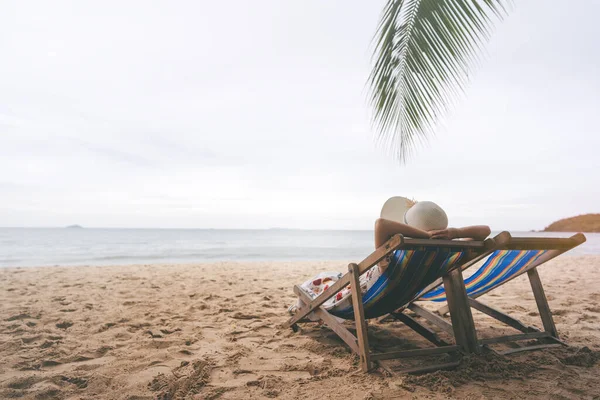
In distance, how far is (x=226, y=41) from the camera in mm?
8328

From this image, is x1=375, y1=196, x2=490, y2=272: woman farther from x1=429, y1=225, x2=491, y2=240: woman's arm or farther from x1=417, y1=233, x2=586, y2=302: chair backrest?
x1=417, y1=233, x2=586, y2=302: chair backrest

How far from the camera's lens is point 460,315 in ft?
7.41

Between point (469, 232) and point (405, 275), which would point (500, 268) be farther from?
point (405, 275)

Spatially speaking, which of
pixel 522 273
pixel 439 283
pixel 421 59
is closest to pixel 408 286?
pixel 439 283

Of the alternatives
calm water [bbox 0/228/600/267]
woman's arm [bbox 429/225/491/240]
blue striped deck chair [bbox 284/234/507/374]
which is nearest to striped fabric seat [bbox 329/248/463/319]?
blue striped deck chair [bbox 284/234/507/374]

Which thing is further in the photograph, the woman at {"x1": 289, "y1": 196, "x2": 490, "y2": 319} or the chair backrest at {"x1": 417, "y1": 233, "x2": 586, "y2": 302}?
the chair backrest at {"x1": 417, "y1": 233, "x2": 586, "y2": 302}

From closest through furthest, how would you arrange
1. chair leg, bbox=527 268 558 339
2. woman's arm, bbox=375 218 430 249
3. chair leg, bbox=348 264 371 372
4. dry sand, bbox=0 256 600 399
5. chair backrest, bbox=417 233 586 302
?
dry sand, bbox=0 256 600 399
woman's arm, bbox=375 218 430 249
chair leg, bbox=348 264 371 372
chair backrest, bbox=417 233 586 302
chair leg, bbox=527 268 558 339

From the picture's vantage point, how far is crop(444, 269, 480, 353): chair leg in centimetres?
222

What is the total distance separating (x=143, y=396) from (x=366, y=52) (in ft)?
8.29

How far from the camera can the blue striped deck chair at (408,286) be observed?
1857 mm

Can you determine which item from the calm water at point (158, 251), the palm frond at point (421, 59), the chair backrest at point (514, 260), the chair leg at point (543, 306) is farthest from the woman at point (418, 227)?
the calm water at point (158, 251)

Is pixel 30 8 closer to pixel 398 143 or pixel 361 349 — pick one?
pixel 398 143

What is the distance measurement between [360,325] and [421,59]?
1758 millimetres

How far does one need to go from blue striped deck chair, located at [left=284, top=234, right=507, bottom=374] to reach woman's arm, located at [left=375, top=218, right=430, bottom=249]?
0.08 meters
